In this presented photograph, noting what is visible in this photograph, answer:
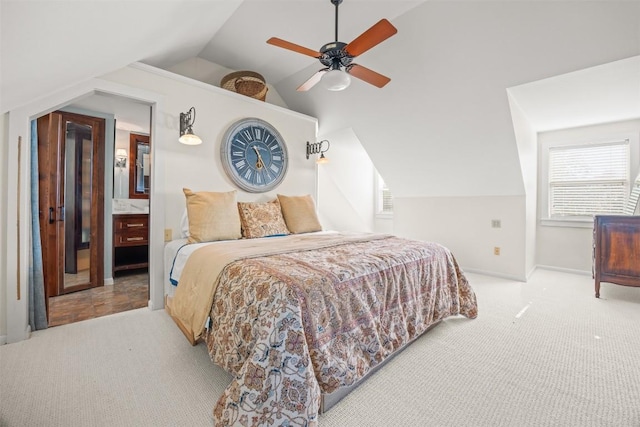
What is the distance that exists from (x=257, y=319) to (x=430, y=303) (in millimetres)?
1398

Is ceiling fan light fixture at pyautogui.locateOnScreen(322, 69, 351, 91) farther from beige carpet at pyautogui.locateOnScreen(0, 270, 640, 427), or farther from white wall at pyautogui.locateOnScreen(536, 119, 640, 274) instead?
white wall at pyautogui.locateOnScreen(536, 119, 640, 274)

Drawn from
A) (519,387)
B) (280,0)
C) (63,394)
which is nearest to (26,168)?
(63,394)

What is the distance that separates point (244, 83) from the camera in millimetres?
3209

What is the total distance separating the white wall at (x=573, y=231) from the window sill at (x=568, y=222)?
0.01 meters

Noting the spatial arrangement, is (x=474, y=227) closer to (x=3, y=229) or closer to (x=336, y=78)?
(x=336, y=78)

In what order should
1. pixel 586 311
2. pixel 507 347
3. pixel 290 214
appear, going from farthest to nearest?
1. pixel 290 214
2. pixel 586 311
3. pixel 507 347

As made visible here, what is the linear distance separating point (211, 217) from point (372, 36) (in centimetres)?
197

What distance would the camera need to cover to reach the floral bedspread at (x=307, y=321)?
44.1 inches

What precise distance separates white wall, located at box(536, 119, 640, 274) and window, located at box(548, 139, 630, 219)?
95 millimetres

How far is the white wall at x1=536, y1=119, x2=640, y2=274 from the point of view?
11.6 ft

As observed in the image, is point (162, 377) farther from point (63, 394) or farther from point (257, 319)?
point (257, 319)

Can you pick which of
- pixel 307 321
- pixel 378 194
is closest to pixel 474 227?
pixel 378 194

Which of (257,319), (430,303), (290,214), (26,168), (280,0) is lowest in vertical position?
(430,303)

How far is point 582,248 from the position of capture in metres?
3.89
